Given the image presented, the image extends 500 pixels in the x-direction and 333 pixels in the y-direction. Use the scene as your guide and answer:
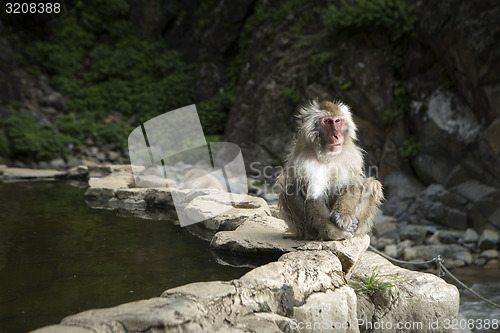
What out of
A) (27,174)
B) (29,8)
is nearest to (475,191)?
(27,174)

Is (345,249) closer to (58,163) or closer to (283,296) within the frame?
(283,296)

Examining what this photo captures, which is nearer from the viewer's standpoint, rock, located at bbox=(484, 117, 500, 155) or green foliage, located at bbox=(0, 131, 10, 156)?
rock, located at bbox=(484, 117, 500, 155)

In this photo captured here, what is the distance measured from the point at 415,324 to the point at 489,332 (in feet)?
9.69

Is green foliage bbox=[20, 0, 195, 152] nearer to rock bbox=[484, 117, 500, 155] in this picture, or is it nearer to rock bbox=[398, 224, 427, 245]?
rock bbox=[398, 224, 427, 245]

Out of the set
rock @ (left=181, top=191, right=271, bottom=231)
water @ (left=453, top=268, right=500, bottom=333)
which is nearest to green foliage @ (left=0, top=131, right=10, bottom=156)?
rock @ (left=181, top=191, right=271, bottom=231)

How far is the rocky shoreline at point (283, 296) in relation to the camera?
6.17ft

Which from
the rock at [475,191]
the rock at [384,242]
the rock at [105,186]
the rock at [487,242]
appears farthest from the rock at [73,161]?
the rock at [487,242]

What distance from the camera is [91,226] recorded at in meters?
3.80

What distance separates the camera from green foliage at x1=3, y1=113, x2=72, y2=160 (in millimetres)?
11125

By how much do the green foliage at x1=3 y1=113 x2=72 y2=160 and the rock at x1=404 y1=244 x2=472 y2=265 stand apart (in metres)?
8.75

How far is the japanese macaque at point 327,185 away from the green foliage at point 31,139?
971 centimetres

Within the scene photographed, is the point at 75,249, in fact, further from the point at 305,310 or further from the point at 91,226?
the point at 305,310

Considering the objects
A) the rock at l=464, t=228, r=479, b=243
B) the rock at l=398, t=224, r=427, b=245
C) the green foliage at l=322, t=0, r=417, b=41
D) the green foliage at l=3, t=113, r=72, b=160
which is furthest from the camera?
the green foliage at l=3, t=113, r=72, b=160

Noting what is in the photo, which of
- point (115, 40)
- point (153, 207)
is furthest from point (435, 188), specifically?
point (115, 40)
